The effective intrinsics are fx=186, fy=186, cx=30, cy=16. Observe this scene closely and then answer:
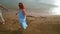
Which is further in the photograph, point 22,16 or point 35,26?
point 35,26

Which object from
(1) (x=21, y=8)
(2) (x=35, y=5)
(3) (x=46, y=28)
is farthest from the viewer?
(2) (x=35, y=5)

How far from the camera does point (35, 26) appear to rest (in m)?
1.71

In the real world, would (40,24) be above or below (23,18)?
below

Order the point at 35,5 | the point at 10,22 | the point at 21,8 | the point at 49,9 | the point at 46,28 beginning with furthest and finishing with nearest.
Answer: the point at 35,5
the point at 49,9
the point at 10,22
the point at 46,28
the point at 21,8

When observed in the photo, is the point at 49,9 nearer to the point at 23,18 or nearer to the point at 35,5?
the point at 35,5

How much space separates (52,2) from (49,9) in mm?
311

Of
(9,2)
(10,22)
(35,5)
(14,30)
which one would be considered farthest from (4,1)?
(14,30)

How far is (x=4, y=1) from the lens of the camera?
2740 mm

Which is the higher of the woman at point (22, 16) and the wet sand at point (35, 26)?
the woman at point (22, 16)

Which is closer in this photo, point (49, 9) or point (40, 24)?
point (40, 24)

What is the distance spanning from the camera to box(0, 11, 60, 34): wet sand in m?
1.61

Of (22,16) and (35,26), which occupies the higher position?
(22,16)

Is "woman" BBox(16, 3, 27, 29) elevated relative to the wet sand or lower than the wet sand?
elevated

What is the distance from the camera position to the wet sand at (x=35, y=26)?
1605 mm
